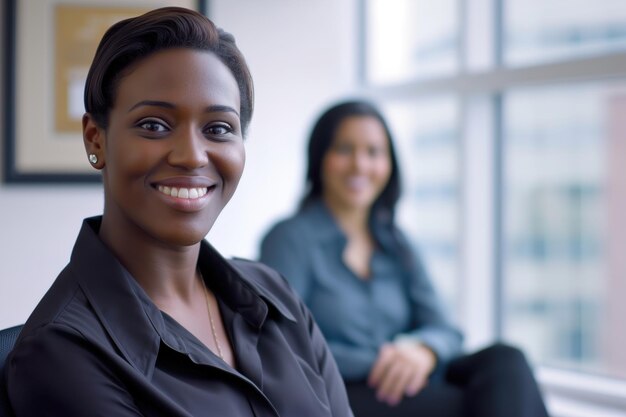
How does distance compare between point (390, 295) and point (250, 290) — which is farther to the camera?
point (390, 295)

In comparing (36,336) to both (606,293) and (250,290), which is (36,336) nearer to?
(250,290)

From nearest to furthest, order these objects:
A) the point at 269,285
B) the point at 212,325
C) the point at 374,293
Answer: the point at 212,325 < the point at 269,285 < the point at 374,293

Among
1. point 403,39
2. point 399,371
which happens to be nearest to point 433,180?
point 403,39

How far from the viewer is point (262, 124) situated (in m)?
2.76

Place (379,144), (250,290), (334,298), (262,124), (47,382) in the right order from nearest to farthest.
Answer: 1. (47,382)
2. (250,290)
3. (334,298)
4. (379,144)
5. (262,124)

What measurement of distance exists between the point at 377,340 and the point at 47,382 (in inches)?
58.0

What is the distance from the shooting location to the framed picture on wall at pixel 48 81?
239cm

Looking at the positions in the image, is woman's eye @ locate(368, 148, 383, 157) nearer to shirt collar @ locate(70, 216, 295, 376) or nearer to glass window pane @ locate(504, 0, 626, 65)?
glass window pane @ locate(504, 0, 626, 65)

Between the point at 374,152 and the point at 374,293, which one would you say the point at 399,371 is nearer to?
the point at 374,293

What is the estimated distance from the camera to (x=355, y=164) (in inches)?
94.4

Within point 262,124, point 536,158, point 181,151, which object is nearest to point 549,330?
point 536,158

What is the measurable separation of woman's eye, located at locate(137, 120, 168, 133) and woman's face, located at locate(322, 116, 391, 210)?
141cm

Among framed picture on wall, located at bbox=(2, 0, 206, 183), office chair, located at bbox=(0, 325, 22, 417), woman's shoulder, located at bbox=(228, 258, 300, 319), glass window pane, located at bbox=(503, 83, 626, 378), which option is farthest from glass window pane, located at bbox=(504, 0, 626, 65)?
office chair, located at bbox=(0, 325, 22, 417)

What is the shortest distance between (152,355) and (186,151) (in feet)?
0.80
